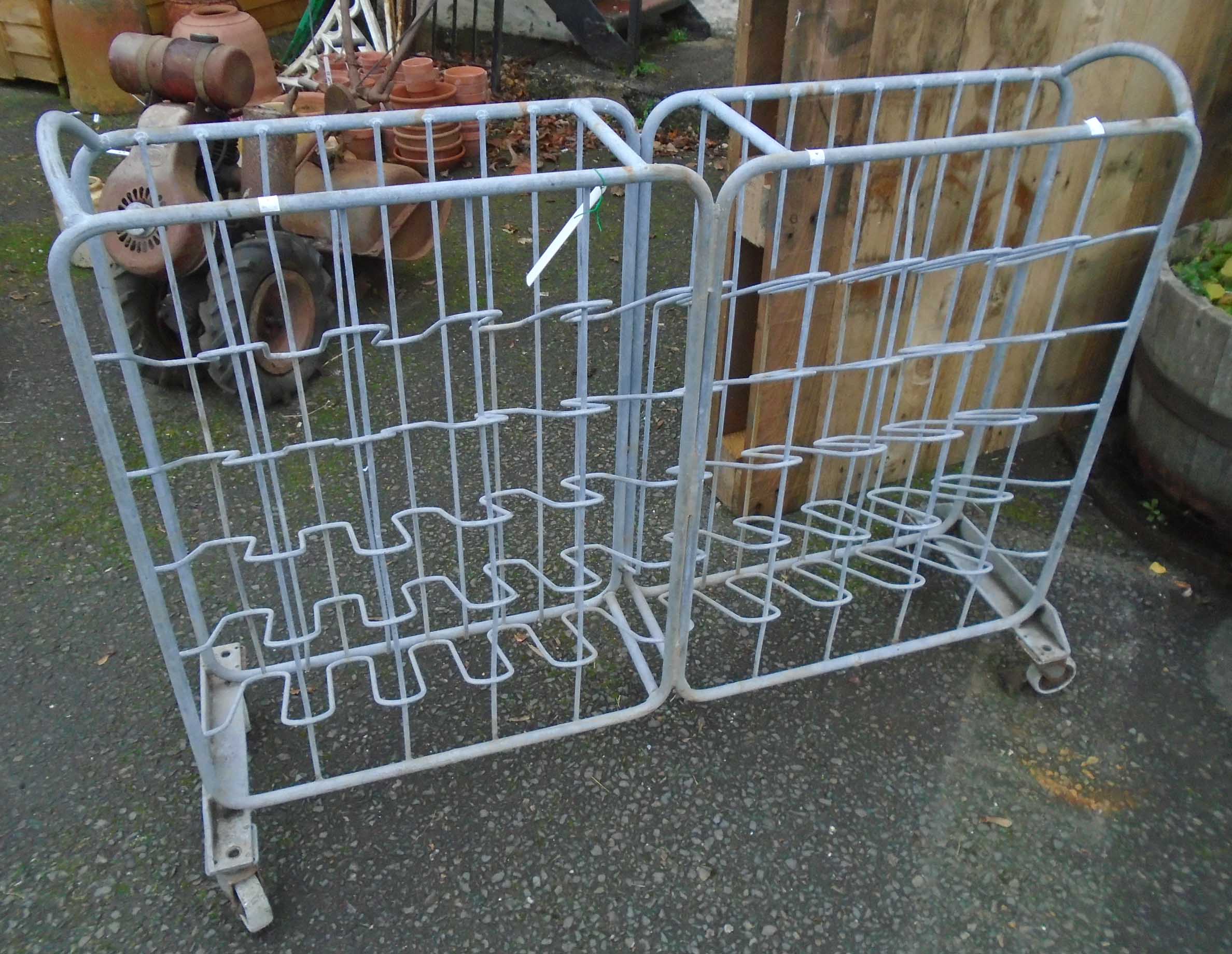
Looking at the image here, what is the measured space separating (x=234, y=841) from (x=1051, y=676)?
1.99 metres

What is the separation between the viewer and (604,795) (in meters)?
2.26

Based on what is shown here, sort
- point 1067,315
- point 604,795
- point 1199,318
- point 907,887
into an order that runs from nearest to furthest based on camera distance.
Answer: point 907,887
point 604,795
point 1199,318
point 1067,315

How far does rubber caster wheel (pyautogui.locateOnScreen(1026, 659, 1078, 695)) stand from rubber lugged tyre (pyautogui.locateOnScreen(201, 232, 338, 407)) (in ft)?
8.06

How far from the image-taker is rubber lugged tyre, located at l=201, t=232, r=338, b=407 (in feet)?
11.0

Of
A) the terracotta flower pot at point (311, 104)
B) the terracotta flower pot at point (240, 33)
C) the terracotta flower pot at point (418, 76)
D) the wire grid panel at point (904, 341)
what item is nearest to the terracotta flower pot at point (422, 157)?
the terracotta flower pot at point (418, 76)

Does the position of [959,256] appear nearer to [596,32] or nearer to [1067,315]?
[1067,315]

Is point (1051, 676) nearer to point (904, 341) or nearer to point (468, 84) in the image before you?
point (904, 341)

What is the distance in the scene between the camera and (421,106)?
17.5 feet

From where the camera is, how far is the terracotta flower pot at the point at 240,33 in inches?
216

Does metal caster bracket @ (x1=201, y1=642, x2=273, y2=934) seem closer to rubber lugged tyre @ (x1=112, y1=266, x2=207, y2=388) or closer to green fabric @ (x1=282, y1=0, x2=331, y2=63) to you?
rubber lugged tyre @ (x1=112, y1=266, x2=207, y2=388)

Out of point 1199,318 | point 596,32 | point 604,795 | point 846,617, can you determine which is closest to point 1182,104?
point 1199,318

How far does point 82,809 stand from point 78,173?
4.64 ft

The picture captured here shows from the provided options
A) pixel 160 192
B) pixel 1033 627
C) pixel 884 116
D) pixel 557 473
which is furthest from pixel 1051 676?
pixel 160 192

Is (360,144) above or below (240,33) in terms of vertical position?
below
